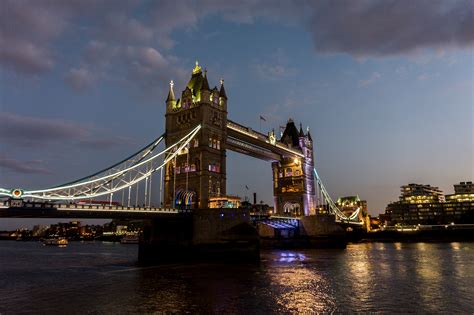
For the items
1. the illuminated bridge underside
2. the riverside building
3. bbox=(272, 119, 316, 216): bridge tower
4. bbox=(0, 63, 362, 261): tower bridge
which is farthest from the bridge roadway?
the riverside building

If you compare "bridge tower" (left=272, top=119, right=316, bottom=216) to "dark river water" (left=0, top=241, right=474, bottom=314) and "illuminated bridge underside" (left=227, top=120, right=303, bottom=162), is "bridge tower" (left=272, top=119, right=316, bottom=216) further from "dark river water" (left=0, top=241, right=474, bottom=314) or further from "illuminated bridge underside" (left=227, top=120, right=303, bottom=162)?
"dark river water" (left=0, top=241, right=474, bottom=314)

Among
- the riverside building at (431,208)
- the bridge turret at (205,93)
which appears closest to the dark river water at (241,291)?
the bridge turret at (205,93)

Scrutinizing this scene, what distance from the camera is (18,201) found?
112 ft

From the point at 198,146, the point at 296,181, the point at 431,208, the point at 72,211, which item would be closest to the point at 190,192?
the point at 198,146

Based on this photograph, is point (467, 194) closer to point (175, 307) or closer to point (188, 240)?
point (188, 240)

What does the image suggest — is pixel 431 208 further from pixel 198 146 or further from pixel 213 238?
pixel 213 238

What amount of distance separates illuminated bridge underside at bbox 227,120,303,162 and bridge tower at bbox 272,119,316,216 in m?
4.82

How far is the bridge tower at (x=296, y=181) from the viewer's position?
90.8 metres

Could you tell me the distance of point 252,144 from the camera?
73812 millimetres

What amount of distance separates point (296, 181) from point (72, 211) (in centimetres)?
6220

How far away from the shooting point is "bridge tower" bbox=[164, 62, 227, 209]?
2228 inches

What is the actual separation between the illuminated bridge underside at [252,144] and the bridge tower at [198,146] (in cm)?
486

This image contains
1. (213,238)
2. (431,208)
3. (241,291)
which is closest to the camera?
(241,291)

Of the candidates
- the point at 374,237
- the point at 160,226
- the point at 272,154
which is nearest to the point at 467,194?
the point at 374,237
